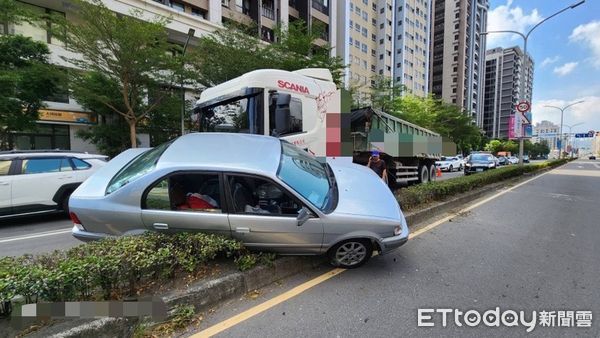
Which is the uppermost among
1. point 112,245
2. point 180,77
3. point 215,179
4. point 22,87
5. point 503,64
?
point 503,64

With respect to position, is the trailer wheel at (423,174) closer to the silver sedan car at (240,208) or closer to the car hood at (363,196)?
the car hood at (363,196)

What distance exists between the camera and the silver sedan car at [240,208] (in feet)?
11.5

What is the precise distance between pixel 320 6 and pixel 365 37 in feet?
58.5

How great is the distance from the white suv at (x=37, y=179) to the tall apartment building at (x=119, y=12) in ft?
32.5

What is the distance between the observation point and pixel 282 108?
6203mm

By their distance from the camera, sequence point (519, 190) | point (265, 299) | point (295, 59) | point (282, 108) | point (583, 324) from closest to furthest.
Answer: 1. point (583, 324)
2. point (265, 299)
3. point (282, 108)
4. point (519, 190)
5. point (295, 59)

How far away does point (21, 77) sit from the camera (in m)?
12.1

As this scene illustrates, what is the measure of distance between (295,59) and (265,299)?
52.0 ft

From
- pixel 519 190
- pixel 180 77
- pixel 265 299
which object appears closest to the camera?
pixel 265 299

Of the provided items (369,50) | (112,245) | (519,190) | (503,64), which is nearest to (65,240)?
(112,245)

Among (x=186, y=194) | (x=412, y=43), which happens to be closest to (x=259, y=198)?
(x=186, y=194)

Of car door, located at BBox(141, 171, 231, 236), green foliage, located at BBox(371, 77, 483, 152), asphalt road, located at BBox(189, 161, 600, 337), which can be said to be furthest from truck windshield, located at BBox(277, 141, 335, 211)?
green foliage, located at BBox(371, 77, 483, 152)

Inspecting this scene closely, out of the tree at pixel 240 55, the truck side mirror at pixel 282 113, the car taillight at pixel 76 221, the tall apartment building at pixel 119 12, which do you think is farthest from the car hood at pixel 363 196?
the tall apartment building at pixel 119 12

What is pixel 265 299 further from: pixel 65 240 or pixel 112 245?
pixel 65 240
